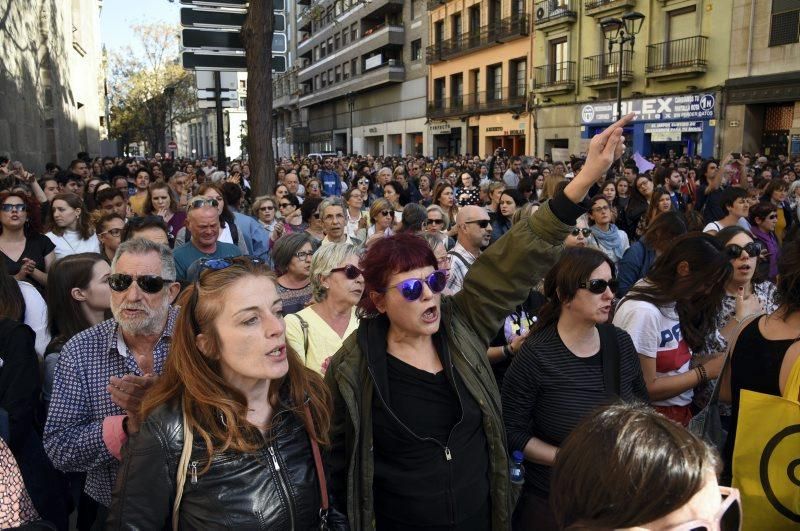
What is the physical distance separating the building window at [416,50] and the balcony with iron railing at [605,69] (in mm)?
18133

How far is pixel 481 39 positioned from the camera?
36.2 meters

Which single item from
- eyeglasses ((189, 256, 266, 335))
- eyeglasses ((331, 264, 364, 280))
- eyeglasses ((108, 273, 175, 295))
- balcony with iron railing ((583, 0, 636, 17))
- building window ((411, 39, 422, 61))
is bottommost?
eyeglasses ((331, 264, 364, 280))

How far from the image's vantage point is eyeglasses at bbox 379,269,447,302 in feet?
7.54

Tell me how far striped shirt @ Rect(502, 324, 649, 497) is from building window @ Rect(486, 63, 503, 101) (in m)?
34.6

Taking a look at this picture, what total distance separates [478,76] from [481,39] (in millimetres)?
2451

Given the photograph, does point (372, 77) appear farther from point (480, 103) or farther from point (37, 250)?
point (37, 250)

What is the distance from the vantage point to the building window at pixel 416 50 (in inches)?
1752

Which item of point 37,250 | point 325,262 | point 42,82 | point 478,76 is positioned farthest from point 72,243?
point 478,76

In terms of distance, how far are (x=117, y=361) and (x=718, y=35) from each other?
2547 cm

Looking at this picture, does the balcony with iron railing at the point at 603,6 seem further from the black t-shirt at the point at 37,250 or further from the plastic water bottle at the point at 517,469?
the plastic water bottle at the point at 517,469

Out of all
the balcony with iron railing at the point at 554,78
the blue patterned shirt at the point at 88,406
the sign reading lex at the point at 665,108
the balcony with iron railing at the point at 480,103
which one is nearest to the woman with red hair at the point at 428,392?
the blue patterned shirt at the point at 88,406

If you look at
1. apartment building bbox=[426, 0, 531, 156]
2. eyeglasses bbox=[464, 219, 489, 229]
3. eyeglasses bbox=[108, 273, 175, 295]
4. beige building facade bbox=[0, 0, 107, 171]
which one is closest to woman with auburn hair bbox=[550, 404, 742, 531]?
eyeglasses bbox=[108, 273, 175, 295]

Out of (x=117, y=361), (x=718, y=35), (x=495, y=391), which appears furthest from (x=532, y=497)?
(x=718, y=35)

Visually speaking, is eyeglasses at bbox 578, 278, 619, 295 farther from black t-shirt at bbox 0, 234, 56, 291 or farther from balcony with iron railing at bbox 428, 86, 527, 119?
balcony with iron railing at bbox 428, 86, 527, 119
